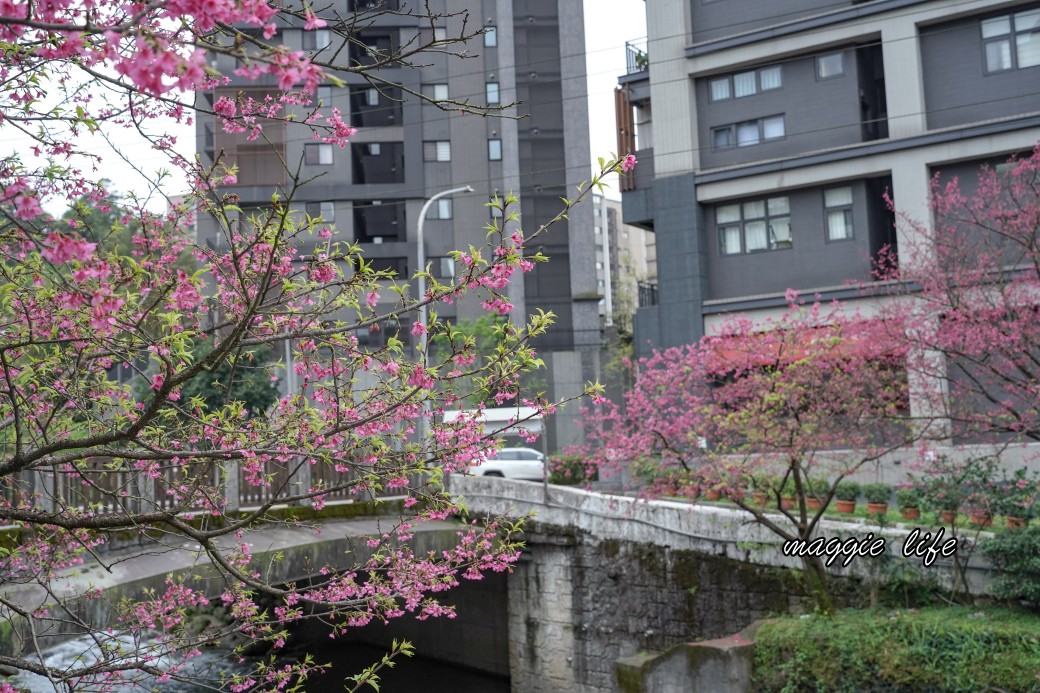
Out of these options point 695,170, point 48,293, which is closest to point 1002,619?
point 48,293

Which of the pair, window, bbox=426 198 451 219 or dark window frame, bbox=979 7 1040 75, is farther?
window, bbox=426 198 451 219

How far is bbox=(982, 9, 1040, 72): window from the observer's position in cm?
2280

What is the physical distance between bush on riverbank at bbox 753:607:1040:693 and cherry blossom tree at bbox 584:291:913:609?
0.98 meters

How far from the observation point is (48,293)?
484cm

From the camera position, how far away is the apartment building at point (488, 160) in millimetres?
36688

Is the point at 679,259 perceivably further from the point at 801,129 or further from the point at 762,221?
the point at 801,129

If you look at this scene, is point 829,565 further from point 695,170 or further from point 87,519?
point 695,170

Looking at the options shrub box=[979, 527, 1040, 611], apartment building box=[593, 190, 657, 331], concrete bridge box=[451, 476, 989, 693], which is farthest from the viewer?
apartment building box=[593, 190, 657, 331]

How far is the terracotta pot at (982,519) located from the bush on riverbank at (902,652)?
136 centimetres

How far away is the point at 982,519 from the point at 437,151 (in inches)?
1079

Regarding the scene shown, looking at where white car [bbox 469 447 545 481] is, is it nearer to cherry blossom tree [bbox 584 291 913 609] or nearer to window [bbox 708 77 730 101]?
window [bbox 708 77 730 101]

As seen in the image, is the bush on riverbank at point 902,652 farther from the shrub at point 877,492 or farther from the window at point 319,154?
the window at point 319,154

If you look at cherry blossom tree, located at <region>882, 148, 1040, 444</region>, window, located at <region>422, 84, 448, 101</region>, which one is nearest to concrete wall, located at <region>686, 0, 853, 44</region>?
cherry blossom tree, located at <region>882, 148, 1040, 444</region>

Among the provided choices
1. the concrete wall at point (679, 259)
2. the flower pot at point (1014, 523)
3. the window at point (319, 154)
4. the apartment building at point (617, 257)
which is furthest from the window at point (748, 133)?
the apartment building at point (617, 257)
